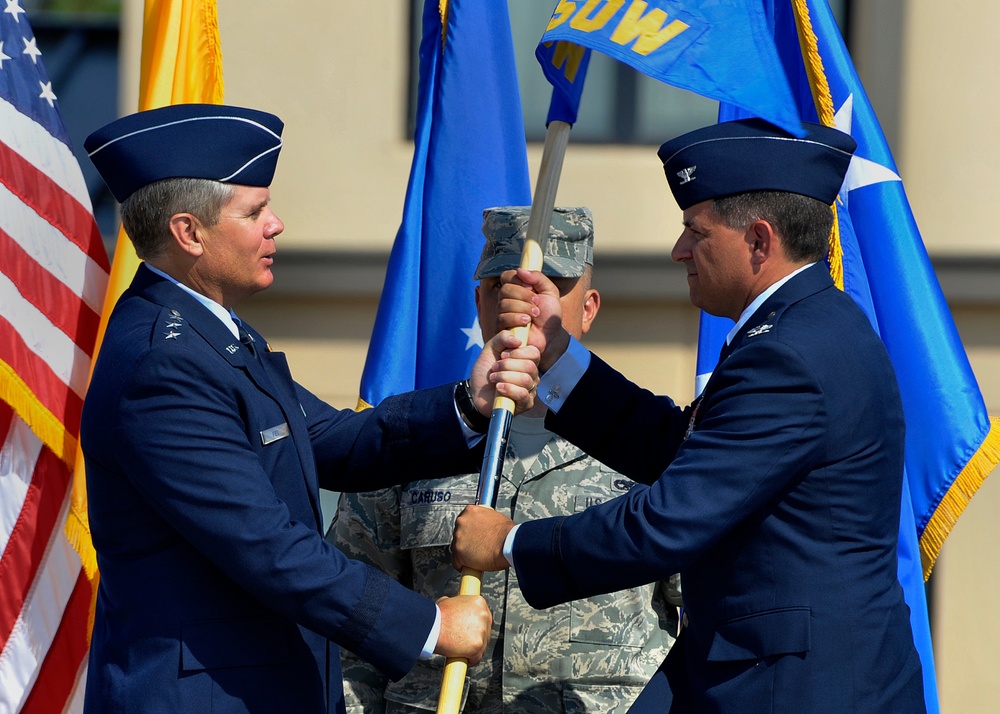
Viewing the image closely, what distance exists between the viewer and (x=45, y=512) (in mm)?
3709

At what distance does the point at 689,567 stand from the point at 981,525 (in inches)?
98.7

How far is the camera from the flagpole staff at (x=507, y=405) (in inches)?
97.8

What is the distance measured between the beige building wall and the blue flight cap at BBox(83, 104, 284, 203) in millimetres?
2118

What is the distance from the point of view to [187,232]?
8.10 ft

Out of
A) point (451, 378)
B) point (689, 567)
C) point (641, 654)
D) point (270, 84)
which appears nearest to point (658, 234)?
point (451, 378)

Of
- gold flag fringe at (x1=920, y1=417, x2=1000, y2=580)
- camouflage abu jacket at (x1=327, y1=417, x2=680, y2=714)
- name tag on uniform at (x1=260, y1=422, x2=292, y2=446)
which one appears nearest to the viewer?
name tag on uniform at (x1=260, y1=422, x2=292, y2=446)

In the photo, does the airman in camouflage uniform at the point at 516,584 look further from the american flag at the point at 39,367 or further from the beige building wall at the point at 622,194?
the beige building wall at the point at 622,194

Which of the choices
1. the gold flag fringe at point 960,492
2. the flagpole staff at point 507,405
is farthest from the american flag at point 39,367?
the gold flag fringe at point 960,492

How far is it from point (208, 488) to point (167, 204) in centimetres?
57

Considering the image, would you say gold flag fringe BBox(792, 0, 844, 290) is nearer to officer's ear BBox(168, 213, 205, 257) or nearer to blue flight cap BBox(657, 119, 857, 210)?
blue flight cap BBox(657, 119, 857, 210)

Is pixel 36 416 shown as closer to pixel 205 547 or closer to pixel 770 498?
pixel 205 547

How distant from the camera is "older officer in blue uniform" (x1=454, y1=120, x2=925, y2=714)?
88.0 inches

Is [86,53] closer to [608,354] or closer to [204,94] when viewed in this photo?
[204,94]

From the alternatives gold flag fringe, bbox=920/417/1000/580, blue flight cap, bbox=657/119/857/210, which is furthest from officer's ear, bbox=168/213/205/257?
gold flag fringe, bbox=920/417/1000/580
